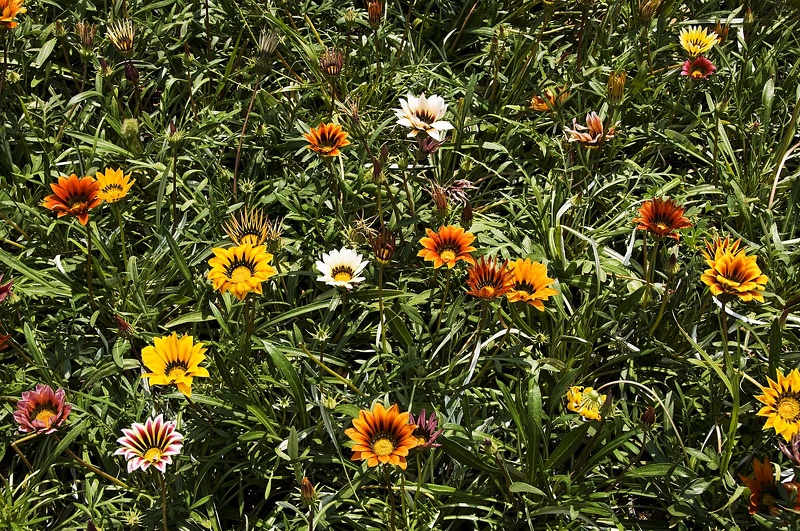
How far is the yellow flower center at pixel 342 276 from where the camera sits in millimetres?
1856

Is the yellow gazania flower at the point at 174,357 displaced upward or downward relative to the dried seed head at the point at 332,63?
downward

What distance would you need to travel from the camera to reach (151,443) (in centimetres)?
163

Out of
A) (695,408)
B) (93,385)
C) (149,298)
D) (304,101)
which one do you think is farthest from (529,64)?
(93,385)

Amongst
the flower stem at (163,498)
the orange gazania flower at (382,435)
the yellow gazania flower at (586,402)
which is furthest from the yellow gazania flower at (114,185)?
the yellow gazania flower at (586,402)

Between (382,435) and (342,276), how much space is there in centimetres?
45

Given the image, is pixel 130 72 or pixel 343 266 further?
pixel 130 72

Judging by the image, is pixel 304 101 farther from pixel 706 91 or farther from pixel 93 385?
pixel 706 91

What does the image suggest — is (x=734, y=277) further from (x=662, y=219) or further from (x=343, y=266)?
(x=343, y=266)

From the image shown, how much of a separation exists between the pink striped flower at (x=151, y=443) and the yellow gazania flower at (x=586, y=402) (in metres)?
0.84

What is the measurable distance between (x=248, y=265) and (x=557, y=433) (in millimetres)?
827

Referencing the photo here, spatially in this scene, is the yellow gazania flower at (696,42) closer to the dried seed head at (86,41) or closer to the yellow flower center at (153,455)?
the dried seed head at (86,41)

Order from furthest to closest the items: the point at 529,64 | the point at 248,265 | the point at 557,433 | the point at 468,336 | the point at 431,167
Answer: the point at 529,64 → the point at 431,167 → the point at 468,336 → the point at 557,433 → the point at 248,265

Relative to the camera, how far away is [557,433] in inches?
75.9

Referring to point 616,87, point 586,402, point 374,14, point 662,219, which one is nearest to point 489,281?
point 586,402
